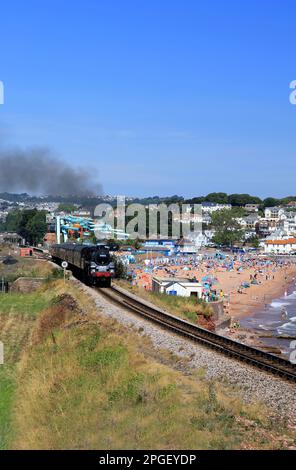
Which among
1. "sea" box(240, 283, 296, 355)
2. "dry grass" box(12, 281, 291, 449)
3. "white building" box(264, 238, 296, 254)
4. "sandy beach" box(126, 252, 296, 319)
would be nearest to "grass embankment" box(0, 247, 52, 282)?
"sandy beach" box(126, 252, 296, 319)

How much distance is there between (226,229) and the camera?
170 metres

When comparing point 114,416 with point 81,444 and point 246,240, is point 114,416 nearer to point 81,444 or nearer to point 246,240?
point 81,444

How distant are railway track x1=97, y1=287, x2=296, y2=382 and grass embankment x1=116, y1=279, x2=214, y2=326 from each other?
155 cm

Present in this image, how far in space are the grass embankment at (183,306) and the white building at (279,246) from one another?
120829mm

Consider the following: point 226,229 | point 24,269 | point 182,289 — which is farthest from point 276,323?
point 226,229

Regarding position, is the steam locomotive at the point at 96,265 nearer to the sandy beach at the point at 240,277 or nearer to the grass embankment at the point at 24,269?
the grass embankment at the point at 24,269

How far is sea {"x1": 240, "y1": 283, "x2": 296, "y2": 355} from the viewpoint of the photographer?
38812 millimetres

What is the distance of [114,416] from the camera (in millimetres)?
11781

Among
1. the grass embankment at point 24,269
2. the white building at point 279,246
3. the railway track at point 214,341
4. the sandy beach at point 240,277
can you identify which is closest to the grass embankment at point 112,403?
the railway track at point 214,341

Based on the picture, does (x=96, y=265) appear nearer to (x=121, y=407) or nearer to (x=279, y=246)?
(x=121, y=407)

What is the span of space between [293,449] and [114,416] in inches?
132

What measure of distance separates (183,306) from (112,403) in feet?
71.4

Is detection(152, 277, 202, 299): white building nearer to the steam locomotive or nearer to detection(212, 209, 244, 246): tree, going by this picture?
the steam locomotive
